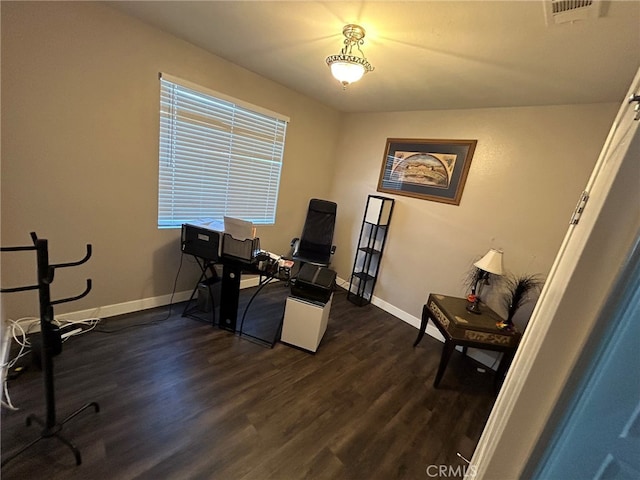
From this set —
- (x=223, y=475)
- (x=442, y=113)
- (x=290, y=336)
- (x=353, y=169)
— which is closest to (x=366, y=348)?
(x=290, y=336)

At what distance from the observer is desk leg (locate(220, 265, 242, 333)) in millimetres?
2447

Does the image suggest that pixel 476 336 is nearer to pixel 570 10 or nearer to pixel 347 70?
pixel 570 10

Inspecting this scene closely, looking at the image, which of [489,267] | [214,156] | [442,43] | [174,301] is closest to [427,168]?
[489,267]

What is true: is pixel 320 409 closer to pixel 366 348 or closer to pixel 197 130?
pixel 366 348

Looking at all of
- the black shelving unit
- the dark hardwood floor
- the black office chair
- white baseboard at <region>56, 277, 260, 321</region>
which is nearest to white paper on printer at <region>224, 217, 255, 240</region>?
the dark hardwood floor

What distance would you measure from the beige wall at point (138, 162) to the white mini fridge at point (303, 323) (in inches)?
51.7

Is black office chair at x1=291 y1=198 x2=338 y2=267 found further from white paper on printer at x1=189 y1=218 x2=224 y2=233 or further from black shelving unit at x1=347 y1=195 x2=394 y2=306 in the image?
white paper on printer at x1=189 y1=218 x2=224 y2=233

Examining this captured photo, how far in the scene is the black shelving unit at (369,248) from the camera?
3.34 metres

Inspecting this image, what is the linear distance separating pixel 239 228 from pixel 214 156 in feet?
3.27

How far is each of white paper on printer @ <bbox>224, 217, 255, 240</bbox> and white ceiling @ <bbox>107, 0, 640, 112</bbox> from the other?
1446 mm

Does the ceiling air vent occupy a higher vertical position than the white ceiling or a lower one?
lower

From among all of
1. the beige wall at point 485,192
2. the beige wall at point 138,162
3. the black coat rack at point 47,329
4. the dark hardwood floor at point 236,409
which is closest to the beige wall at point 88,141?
the beige wall at point 138,162

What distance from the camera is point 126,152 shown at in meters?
2.20

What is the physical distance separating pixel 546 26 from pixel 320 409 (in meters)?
2.60
